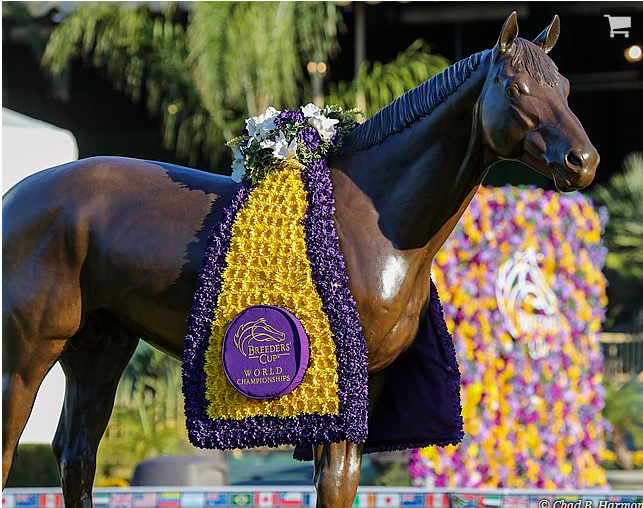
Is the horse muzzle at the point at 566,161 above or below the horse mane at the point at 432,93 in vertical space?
below

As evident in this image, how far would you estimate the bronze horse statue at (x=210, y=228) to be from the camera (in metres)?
3.14

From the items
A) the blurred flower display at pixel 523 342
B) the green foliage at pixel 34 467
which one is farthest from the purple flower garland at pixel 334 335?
the green foliage at pixel 34 467

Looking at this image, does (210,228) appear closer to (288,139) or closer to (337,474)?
(288,139)

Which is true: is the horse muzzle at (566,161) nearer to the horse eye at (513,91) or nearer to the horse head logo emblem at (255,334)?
the horse eye at (513,91)

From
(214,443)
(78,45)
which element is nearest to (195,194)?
(214,443)

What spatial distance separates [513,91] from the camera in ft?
10.1

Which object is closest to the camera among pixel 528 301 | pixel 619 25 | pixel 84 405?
pixel 84 405

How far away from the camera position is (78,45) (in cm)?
1038


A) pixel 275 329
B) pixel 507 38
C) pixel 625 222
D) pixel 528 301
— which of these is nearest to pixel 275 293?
pixel 275 329

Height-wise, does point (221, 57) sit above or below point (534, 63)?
above

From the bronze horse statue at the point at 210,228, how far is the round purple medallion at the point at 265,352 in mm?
218

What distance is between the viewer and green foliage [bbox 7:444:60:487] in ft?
23.1

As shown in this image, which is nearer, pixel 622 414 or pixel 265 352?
pixel 265 352

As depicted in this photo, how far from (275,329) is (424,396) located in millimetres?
A: 615
